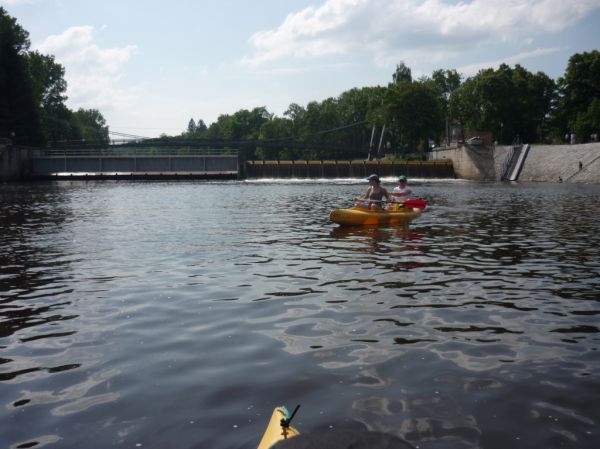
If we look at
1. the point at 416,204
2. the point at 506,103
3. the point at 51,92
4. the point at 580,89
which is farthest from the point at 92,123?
the point at 416,204

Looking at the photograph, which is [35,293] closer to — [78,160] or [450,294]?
[450,294]

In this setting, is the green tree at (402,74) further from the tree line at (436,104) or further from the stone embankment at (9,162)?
the stone embankment at (9,162)

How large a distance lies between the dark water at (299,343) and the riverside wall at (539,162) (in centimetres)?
4932

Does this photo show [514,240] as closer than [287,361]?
No

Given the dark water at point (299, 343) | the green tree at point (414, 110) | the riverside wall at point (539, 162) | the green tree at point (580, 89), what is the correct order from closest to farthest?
the dark water at point (299, 343)
the riverside wall at point (539, 162)
the green tree at point (580, 89)
the green tree at point (414, 110)

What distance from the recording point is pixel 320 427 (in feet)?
15.5

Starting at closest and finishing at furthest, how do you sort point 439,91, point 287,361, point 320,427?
point 320,427, point 287,361, point 439,91

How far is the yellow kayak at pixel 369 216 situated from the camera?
62.5 ft

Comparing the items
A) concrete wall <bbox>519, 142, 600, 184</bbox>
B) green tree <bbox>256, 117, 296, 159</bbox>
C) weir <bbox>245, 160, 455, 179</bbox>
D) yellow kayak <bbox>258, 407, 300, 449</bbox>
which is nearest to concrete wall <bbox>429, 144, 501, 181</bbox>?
weir <bbox>245, 160, 455, 179</bbox>

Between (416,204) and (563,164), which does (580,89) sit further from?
(416,204)

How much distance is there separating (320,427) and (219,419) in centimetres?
91

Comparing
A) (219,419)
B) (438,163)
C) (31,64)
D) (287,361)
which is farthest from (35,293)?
(31,64)

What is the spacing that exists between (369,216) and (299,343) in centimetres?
1279

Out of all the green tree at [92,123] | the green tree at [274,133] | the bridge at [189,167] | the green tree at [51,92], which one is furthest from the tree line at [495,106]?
the green tree at [92,123]
